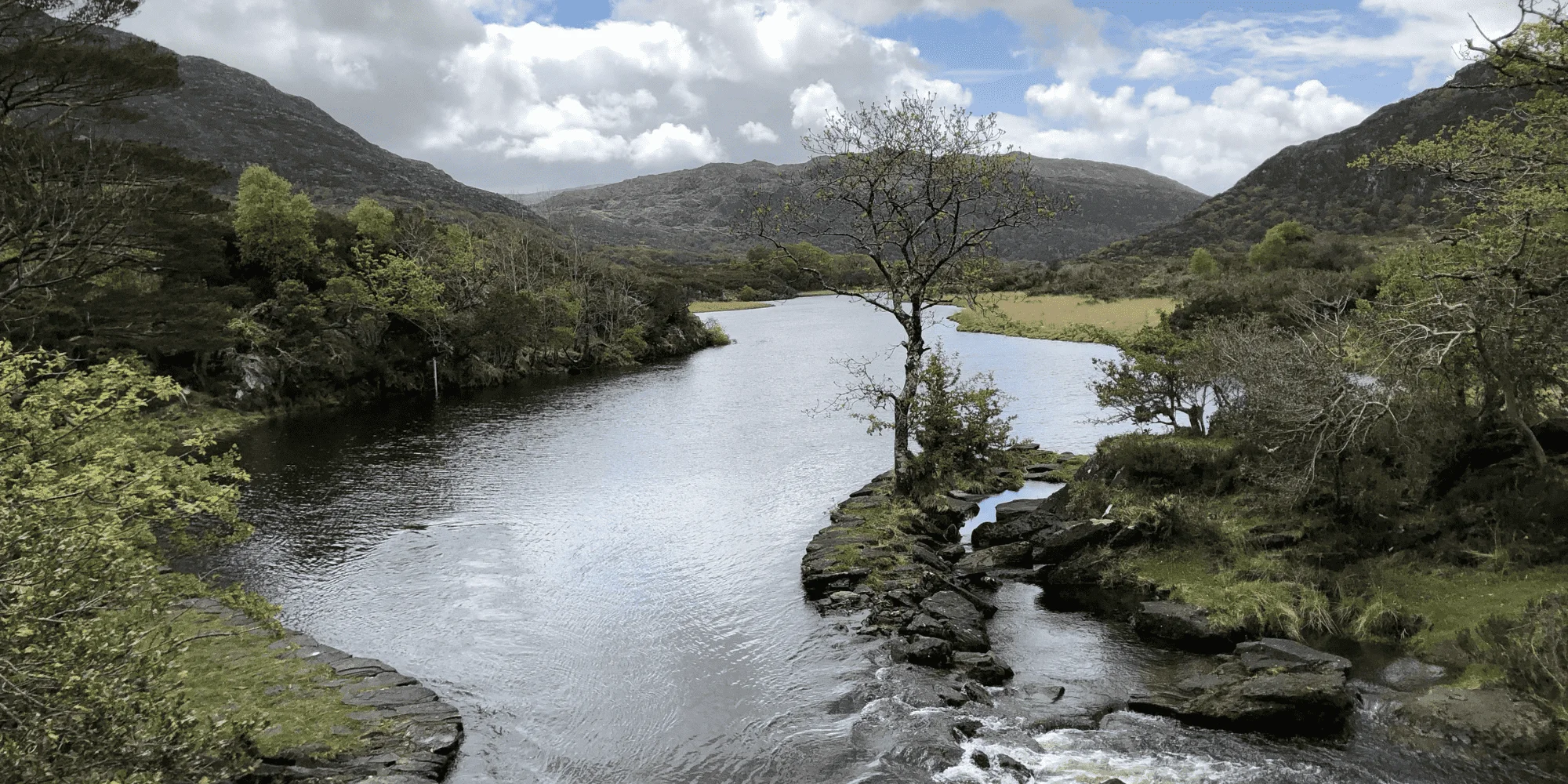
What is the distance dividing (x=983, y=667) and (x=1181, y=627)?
493 centimetres

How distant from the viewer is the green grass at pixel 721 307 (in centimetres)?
14825

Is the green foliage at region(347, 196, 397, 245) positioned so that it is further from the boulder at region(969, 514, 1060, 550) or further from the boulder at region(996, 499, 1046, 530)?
the boulder at region(969, 514, 1060, 550)

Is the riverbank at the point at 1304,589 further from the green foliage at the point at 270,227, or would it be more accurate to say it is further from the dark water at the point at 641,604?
the green foliage at the point at 270,227

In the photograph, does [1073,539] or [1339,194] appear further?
[1339,194]

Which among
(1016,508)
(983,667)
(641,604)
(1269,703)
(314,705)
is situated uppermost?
(1016,508)

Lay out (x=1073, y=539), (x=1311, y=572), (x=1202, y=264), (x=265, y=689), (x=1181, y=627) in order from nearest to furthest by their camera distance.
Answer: (x=265, y=689)
(x=1181, y=627)
(x=1311, y=572)
(x=1073, y=539)
(x=1202, y=264)

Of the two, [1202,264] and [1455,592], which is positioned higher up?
[1202,264]


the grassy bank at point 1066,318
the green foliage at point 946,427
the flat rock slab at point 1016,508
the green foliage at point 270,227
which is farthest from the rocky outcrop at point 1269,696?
the green foliage at point 270,227

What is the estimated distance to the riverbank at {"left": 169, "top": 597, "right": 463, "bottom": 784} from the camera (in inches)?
520

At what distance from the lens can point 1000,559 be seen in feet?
80.1

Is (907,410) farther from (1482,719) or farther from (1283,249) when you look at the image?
(1283,249)

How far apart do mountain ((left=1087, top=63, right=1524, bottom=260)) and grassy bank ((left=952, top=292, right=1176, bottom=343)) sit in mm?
64895

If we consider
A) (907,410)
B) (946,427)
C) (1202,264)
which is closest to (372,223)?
(907,410)

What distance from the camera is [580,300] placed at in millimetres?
79625
